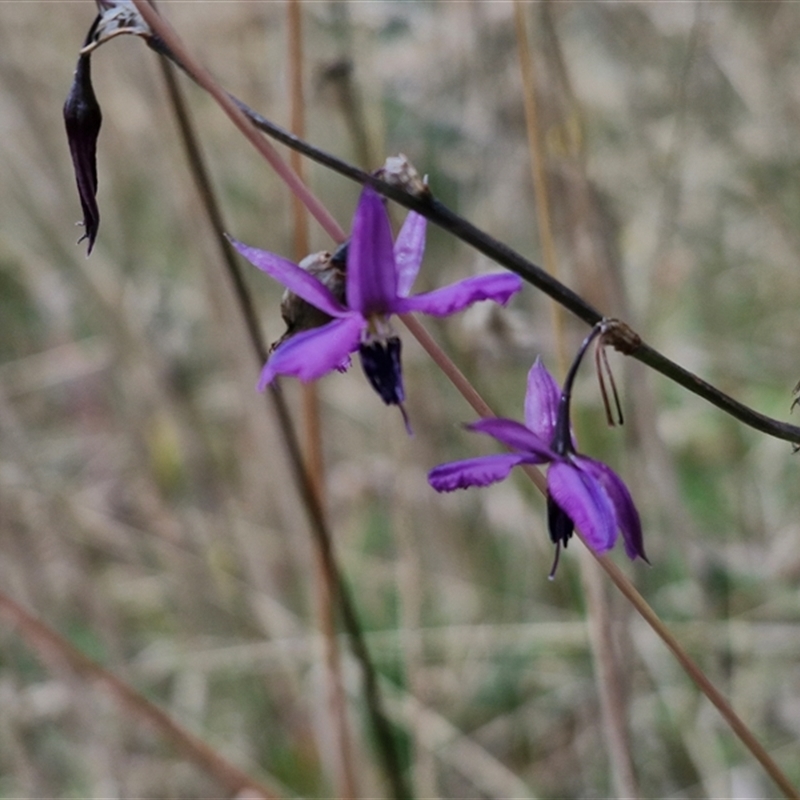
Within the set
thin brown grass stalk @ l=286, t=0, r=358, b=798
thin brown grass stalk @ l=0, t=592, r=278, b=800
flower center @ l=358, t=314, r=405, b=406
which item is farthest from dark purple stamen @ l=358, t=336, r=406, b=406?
thin brown grass stalk @ l=0, t=592, r=278, b=800

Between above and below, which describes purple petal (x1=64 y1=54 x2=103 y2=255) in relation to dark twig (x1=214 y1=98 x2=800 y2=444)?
above

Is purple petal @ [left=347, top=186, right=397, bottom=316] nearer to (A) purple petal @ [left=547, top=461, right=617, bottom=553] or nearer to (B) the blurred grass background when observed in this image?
(A) purple petal @ [left=547, top=461, right=617, bottom=553]

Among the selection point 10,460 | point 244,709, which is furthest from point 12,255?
point 244,709

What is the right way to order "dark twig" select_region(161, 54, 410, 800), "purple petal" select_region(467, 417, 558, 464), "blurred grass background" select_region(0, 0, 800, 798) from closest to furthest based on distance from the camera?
"purple petal" select_region(467, 417, 558, 464), "dark twig" select_region(161, 54, 410, 800), "blurred grass background" select_region(0, 0, 800, 798)

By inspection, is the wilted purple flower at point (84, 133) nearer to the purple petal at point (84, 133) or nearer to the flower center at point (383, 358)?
the purple petal at point (84, 133)

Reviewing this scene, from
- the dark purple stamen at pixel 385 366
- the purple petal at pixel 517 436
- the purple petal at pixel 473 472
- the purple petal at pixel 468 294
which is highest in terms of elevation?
the purple petal at pixel 468 294

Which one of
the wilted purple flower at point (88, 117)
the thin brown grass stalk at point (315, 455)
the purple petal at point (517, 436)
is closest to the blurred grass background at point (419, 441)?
the thin brown grass stalk at point (315, 455)
